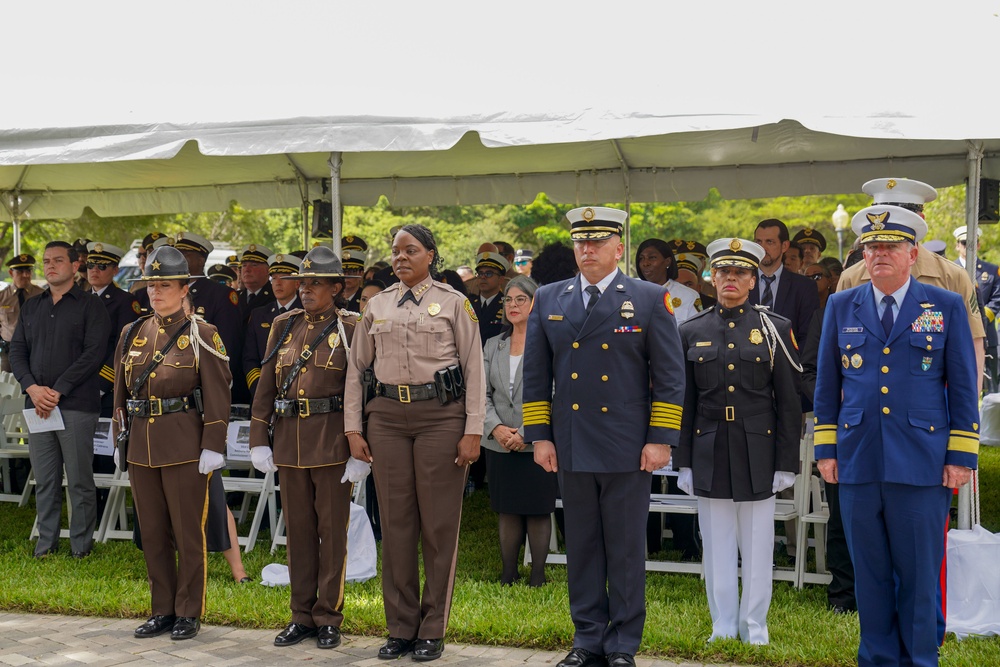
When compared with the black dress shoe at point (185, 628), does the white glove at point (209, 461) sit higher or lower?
higher

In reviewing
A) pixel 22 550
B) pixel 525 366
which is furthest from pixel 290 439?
pixel 22 550

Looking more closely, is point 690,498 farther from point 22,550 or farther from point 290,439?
point 22,550

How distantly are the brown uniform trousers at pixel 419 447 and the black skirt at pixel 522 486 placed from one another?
4.04ft

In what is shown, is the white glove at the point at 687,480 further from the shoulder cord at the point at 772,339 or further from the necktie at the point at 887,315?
the necktie at the point at 887,315

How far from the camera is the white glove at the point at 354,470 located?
5.69 meters

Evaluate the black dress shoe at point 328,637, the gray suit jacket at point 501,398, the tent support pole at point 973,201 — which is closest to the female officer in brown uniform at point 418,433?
the black dress shoe at point 328,637

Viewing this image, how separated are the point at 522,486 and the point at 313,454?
1.58 m

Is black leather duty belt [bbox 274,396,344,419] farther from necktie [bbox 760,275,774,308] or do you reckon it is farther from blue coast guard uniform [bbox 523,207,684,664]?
necktie [bbox 760,275,774,308]

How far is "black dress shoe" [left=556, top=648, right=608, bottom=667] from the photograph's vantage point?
5070 mm

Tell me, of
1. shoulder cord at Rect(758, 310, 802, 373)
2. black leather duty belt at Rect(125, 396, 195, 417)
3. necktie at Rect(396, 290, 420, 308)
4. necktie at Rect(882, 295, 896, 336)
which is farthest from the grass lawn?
necktie at Rect(396, 290, 420, 308)

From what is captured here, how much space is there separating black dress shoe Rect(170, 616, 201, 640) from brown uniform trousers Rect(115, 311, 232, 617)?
3 centimetres

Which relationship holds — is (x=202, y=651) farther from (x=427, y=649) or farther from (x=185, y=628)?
(x=427, y=649)

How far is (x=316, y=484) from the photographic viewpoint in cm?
577

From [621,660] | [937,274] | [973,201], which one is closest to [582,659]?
[621,660]
